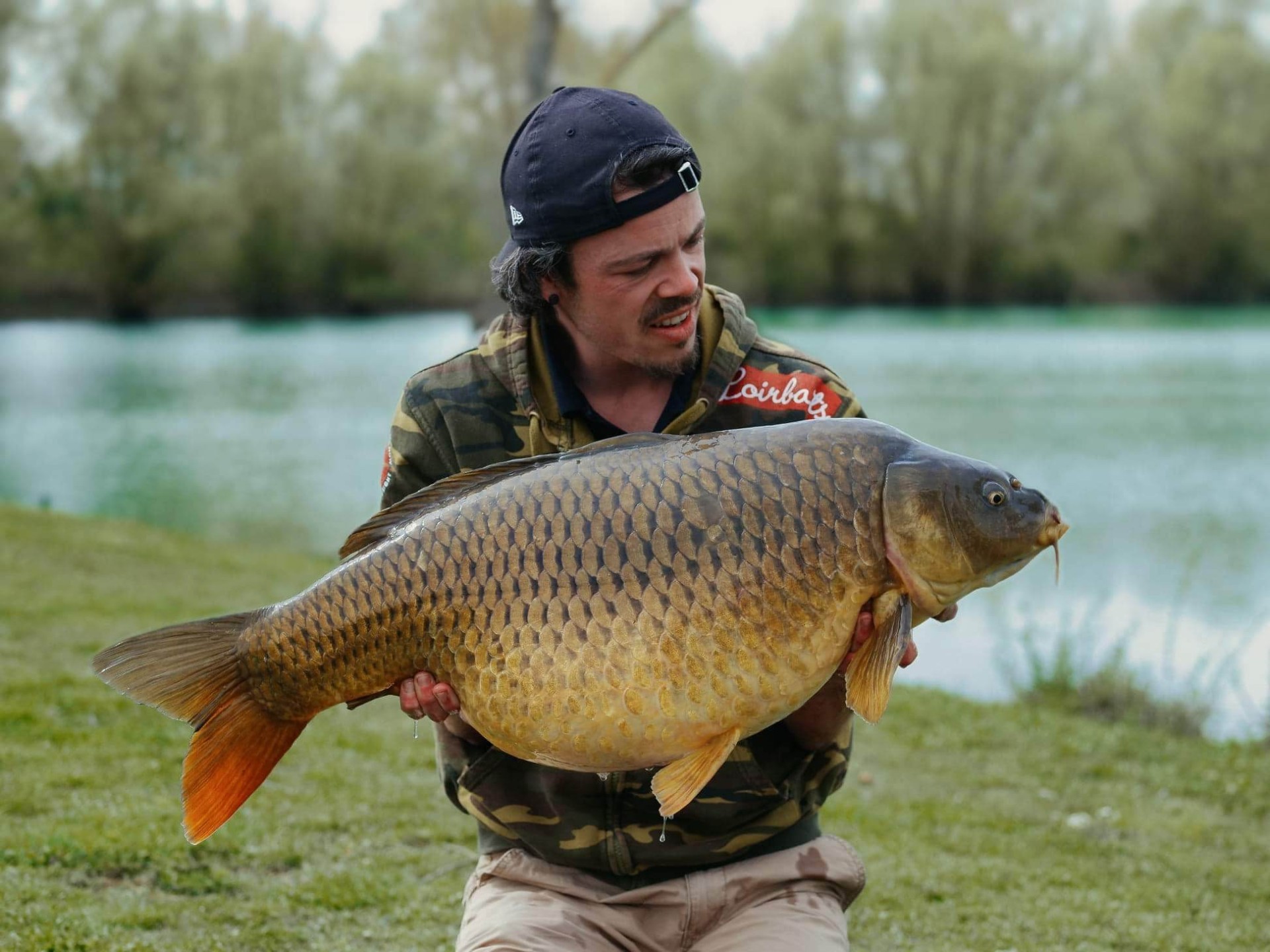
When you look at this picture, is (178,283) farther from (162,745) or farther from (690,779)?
(690,779)

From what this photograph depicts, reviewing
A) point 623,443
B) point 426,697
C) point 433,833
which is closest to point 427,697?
point 426,697

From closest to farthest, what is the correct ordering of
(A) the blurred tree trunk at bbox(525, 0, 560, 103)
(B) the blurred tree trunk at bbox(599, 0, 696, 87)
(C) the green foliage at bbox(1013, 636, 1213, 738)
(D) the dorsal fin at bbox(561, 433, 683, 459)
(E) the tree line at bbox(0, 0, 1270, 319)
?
(D) the dorsal fin at bbox(561, 433, 683, 459), (C) the green foliage at bbox(1013, 636, 1213, 738), (B) the blurred tree trunk at bbox(599, 0, 696, 87), (A) the blurred tree trunk at bbox(525, 0, 560, 103), (E) the tree line at bbox(0, 0, 1270, 319)

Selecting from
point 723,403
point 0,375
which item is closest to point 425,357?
point 0,375

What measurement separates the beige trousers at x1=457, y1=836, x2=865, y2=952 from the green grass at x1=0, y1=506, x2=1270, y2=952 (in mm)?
664

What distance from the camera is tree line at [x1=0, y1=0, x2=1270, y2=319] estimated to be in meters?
23.8

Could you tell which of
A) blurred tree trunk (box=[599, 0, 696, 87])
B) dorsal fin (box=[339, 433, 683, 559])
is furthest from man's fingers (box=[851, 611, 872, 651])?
blurred tree trunk (box=[599, 0, 696, 87])

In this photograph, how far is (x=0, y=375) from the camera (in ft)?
58.5

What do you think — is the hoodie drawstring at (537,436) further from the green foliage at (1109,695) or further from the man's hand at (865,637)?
the green foliage at (1109,695)

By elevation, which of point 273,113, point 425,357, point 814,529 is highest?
point 273,113

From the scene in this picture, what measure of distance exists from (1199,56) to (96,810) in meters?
25.6

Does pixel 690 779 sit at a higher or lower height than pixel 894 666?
lower

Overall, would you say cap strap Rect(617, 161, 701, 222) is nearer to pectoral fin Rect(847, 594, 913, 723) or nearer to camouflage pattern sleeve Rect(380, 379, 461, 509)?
camouflage pattern sleeve Rect(380, 379, 461, 509)

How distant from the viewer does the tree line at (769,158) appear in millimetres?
23750

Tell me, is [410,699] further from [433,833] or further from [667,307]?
[433,833]
